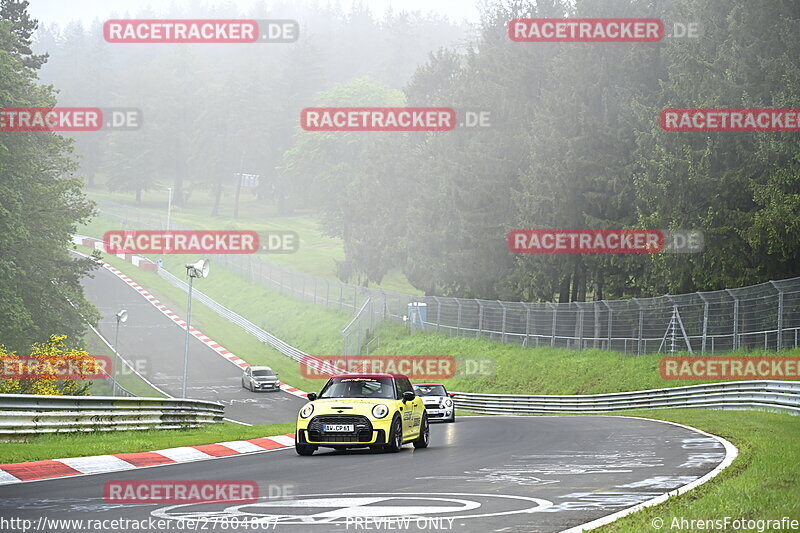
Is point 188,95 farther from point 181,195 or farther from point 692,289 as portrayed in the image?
point 692,289

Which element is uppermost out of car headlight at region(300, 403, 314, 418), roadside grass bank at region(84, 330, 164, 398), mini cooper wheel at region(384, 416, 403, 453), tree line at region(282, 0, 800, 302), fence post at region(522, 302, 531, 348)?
tree line at region(282, 0, 800, 302)

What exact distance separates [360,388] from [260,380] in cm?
3260

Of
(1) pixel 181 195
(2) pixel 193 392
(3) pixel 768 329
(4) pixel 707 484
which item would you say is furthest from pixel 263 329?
(1) pixel 181 195

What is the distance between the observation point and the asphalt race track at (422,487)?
26.7ft

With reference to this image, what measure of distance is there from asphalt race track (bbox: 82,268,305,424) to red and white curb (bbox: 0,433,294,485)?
21.0 meters

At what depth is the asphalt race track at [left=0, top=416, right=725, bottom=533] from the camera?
813cm

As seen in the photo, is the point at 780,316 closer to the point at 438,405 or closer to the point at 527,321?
the point at 438,405

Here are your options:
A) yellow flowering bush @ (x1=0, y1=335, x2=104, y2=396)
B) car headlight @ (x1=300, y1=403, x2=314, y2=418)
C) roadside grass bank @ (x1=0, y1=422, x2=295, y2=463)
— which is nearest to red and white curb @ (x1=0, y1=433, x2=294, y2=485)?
roadside grass bank @ (x1=0, y1=422, x2=295, y2=463)

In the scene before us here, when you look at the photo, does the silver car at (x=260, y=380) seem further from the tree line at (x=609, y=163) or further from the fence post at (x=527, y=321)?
the fence post at (x=527, y=321)

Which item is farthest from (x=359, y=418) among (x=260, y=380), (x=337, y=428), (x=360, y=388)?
(x=260, y=380)

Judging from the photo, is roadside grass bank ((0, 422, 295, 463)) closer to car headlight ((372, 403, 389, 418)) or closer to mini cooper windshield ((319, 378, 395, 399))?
mini cooper windshield ((319, 378, 395, 399))

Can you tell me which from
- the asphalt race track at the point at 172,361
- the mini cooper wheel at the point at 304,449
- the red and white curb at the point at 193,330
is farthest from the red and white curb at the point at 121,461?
the red and white curb at the point at 193,330

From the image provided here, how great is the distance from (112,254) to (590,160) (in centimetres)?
6123

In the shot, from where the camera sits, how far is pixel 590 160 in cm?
4384
